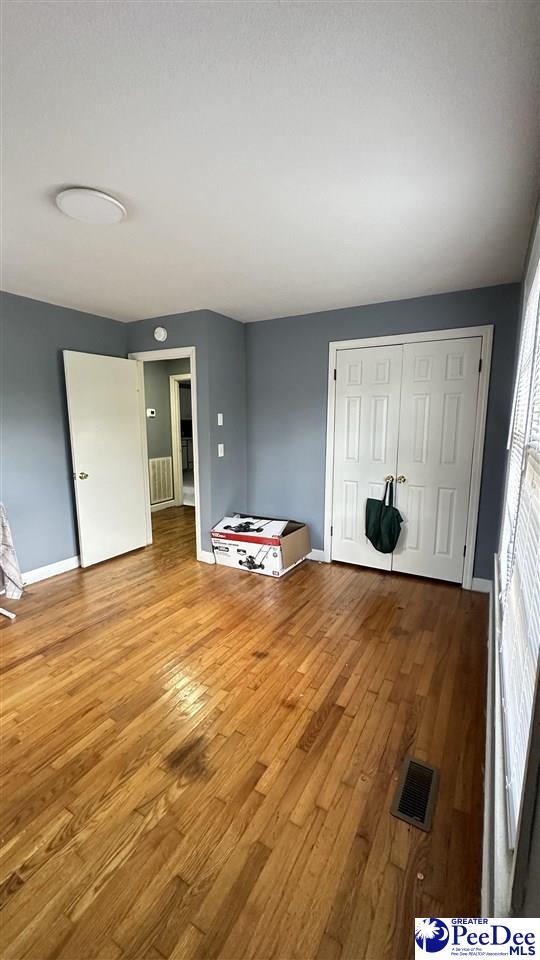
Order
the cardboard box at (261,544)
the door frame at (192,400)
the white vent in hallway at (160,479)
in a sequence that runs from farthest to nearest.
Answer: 1. the white vent in hallway at (160,479)
2. the door frame at (192,400)
3. the cardboard box at (261,544)

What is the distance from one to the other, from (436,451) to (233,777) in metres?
2.61

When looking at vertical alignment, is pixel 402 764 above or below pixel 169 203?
below

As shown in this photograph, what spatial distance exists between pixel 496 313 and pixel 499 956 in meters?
3.24

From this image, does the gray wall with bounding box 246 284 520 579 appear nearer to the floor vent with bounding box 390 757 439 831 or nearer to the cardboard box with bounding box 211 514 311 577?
the cardboard box with bounding box 211 514 311 577

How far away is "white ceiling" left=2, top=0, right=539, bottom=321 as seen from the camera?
96 centimetres

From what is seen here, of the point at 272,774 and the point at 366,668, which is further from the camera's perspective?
the point at 366,668

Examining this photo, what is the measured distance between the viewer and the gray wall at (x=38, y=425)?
3080 millimetres

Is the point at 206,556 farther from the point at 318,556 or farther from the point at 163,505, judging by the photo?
the point at 163,505

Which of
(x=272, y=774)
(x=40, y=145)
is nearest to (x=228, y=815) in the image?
(x=272, y=774)

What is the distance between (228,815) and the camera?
137cm

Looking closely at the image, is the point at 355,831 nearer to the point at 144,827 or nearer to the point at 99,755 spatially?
the point at 144,827

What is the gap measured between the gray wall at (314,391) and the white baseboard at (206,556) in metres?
0.68

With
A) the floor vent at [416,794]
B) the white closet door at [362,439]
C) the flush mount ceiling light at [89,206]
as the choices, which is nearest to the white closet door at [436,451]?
the white closet door at [362,439]

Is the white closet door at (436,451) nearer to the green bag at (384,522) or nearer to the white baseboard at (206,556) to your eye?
the green bag at (384,522)
